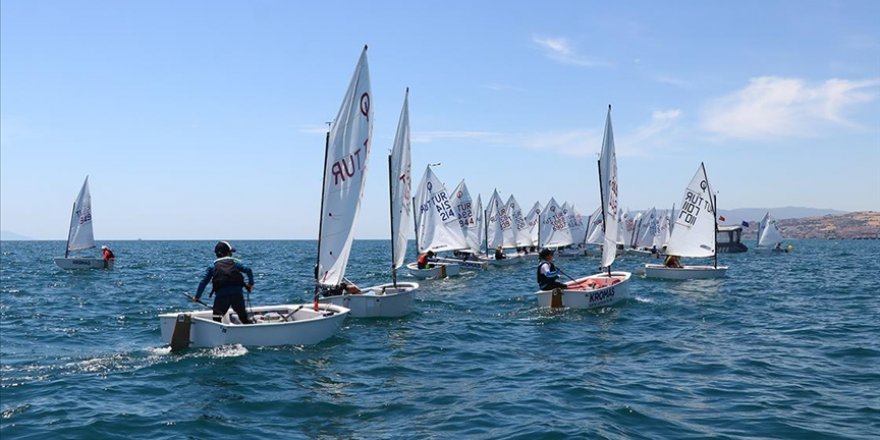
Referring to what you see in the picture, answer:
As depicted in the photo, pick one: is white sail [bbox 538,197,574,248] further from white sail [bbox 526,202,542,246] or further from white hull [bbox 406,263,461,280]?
white hull [bbox 406,263,461,280]

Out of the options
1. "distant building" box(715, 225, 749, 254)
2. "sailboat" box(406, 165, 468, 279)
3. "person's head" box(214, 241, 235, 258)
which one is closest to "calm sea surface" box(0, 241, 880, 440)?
"person's head" box(214, 241, 235, 258)

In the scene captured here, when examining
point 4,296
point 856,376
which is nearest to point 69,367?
point 856,376

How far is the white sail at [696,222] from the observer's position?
41.0 metres

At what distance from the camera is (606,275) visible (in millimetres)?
28109

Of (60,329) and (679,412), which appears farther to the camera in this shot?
(60,329)

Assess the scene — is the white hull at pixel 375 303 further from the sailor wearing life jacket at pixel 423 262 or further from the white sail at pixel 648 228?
the white sail at pixel 648 228

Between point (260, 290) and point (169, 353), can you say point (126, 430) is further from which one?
point (260, 290)

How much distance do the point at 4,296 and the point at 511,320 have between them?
2259 centimetres

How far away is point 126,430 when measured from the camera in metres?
9.67

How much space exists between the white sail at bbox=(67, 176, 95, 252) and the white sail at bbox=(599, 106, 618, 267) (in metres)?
41.2

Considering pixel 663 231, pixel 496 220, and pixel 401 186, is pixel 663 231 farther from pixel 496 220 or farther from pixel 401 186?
pixel 401 186

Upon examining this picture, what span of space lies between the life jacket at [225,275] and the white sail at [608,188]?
52.8 ft

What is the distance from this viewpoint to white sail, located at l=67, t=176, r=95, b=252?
51.6 m

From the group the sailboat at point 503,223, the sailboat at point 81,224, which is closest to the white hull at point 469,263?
the sailboat at point 503,223
